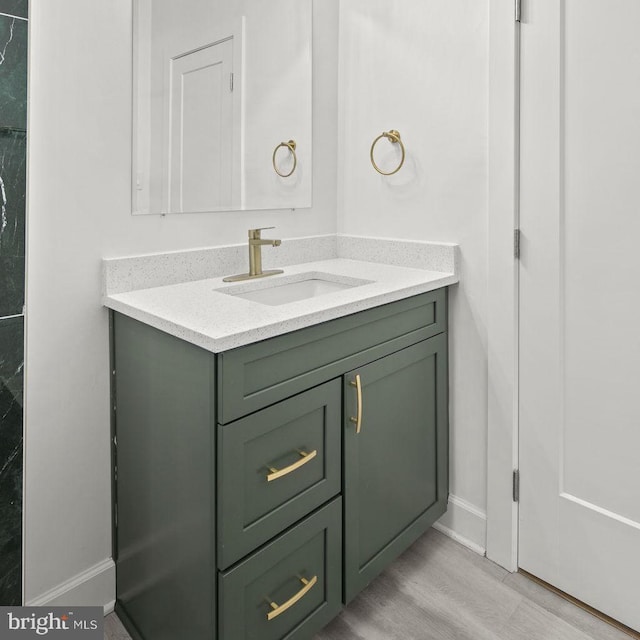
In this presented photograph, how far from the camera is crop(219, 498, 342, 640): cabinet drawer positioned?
113 cm

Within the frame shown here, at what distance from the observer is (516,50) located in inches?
59.9

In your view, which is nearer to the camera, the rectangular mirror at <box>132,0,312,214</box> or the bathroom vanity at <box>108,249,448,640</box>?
the bathroom vanity at <box>108,249,448,640</box>

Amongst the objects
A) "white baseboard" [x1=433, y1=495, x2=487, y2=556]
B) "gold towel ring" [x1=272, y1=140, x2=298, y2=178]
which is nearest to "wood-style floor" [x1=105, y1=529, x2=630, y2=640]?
"white baseboard" [x1=433, y1=495, x2=487, y2=556]

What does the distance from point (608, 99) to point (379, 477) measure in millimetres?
1189

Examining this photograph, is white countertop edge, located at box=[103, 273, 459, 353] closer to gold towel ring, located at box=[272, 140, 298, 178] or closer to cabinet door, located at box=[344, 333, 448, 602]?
cabinet door, located at box=[344, 333, 448, 602]

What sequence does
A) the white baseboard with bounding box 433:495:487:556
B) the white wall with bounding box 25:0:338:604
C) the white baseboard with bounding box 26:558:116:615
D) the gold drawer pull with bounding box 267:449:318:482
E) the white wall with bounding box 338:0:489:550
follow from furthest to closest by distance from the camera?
the white baseboard with bounding box 433:495:487:556, the white wall with bounding box 338:0:489:550, the white baseboard with bounding box 26:558:116:615, the white wall with bounding box 25:0:338:604, the gold drawer pull with bounding box 267:449:318:482

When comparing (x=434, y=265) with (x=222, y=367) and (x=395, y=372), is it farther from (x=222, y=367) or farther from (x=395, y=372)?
(x=222, y=367)

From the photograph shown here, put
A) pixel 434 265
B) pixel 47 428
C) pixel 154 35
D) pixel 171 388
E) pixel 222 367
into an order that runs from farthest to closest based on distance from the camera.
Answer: pixel 434 265 < pixel 154 35 < pixel 47 428 < pixel 171 388 < pixel 222 367

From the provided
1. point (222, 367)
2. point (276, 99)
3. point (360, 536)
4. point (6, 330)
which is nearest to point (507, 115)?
point (276, 99)

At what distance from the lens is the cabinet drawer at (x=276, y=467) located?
1.10 metres

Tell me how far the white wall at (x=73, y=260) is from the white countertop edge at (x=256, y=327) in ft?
0.46

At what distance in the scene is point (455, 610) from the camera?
1542 mm

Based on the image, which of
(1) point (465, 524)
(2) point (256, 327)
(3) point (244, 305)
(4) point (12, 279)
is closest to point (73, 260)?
(4) point (12, 279)

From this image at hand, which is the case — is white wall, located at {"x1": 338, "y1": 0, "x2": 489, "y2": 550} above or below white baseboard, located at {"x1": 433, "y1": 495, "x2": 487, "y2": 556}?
above
